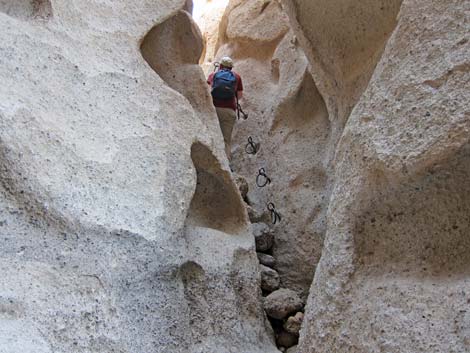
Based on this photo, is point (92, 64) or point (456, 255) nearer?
point (456, 255)

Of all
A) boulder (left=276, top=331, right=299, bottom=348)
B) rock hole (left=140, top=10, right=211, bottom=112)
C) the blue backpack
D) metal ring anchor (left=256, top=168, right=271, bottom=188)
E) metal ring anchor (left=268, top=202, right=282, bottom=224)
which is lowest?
boulder (left=276, top=331, right=299, bottom=348)

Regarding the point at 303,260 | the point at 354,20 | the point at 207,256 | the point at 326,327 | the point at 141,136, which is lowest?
the point at 303,260

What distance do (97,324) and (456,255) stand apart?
46.3 inches

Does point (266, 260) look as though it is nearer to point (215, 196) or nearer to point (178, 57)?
point (215, 196)

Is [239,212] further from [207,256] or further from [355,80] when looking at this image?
[355,80]

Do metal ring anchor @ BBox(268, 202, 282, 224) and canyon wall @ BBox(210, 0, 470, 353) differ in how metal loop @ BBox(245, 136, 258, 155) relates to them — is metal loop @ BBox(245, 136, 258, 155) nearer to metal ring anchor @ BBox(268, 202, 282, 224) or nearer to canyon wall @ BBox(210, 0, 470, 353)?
metal ring anchor @ BBox(268, 202, 282, 224)

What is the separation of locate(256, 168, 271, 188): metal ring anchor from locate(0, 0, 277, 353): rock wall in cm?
103

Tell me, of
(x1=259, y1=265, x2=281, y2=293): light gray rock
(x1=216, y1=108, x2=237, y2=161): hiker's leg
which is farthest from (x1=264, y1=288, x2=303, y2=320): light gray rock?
(x1=216, y1=108, x2=237, y2=161): hiker's leg

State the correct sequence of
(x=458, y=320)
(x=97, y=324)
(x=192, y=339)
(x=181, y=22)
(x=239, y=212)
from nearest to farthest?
(x=458, y=320) → (x=97, y=324) → (x=192, y=339) → (x=239, y=212) → (x=181, y=22)

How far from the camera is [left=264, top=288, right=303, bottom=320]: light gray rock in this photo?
9.22ft

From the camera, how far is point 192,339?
2.27 meters

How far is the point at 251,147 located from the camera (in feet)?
14.8

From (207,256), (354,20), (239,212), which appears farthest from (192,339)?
→ (354,20)

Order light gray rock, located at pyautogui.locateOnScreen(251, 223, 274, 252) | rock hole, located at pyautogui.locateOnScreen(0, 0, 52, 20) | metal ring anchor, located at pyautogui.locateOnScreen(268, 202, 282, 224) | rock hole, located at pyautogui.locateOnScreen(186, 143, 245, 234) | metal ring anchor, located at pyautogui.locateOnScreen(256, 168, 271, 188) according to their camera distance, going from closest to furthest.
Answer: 1. rock hole, located at pyautogui.locateOnScreen(0, 0, 52, 20)
2. rock hole, located at pyautogui.locateOnScreen(186, 143, 245, 234)
3. light gray rock, located at pyautogui.locateOnScreen(251, 223, 274, 252)
4. metal ring anchor, located at pyautogui.locateOnScreen(268, 202, 282, 224)
5. metal ring anchor, located at pyautogui.locateOnScreen(256, 168, 271, 188)
